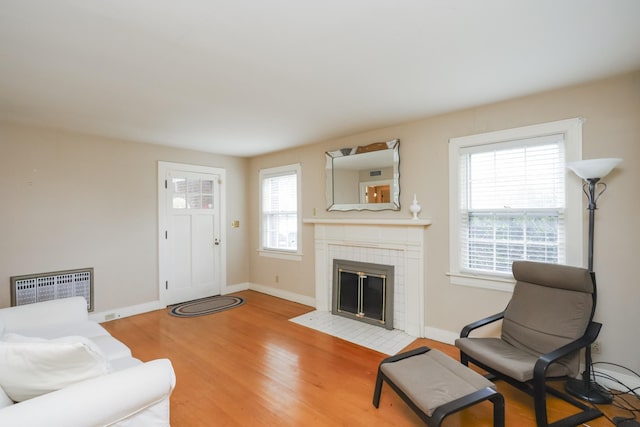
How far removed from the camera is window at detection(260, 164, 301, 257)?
16.1 ft

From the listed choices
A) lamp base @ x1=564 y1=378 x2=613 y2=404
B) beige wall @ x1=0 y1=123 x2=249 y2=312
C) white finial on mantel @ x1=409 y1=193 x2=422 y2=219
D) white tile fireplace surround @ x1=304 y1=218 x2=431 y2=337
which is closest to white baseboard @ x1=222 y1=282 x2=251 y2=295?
beige wall @ x1=0 y1=123 x2=249 y2=312

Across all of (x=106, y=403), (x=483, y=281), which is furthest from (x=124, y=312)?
(x=483, y=281)

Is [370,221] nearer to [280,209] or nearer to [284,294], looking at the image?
[280,209]

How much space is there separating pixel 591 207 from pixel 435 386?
5.95ft

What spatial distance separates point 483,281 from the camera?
3.02 metres

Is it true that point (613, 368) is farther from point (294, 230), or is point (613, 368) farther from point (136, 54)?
point (136, 54)

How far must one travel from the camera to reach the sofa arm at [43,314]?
2.44 meters

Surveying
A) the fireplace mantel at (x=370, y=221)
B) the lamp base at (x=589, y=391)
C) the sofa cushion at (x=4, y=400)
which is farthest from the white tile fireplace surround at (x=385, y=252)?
the sofa cushion at (x=4, y=400)

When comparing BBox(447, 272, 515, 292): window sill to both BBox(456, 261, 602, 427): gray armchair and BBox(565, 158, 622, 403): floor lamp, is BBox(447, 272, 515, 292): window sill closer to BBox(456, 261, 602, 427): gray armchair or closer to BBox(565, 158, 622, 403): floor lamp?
BBox(456, 261, 602, 427): gray armchair

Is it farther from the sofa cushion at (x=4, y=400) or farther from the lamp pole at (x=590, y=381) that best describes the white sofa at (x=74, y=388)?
the lamp pole at (x=590, y=381)

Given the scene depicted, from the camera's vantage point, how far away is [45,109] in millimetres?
2988

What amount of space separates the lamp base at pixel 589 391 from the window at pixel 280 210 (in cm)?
343

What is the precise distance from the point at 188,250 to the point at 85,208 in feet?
4.79

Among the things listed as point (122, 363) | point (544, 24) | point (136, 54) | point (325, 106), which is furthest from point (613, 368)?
point (136, 54)
